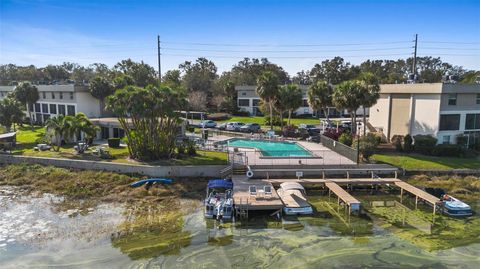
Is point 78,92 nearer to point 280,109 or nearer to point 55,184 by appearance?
point 55,184

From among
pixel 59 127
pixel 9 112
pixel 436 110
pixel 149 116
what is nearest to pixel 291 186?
pixel 149 116

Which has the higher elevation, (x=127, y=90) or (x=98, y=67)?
(x=98, y=67)

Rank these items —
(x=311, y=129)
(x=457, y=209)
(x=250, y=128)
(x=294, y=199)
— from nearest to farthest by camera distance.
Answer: (x=457, y=209) < (x=294, y=199) < (x=311, y=129) < (x=250, y=128)

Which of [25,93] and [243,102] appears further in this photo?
[243,102]

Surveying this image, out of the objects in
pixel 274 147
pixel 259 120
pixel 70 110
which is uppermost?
pixel 70 110

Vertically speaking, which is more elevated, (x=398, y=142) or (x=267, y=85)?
(x=267, y=85)

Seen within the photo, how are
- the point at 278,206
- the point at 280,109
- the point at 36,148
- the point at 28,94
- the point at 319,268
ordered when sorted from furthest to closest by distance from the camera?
the point at 28,94 < the point at 280,109 < the point at 36,148 < the point at 278,206 < the point at 319,268

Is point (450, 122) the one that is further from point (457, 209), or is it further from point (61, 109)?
point (61, 109)

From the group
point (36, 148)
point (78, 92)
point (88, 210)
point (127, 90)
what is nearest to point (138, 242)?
point (88, 210)
